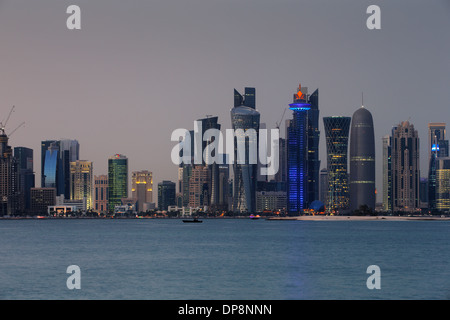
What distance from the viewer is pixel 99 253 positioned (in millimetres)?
89688

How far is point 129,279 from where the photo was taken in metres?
59.0

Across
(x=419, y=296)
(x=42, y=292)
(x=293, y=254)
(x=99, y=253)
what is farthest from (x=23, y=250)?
(x=419, y=296)

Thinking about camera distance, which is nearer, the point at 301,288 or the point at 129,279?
the point at 301,288

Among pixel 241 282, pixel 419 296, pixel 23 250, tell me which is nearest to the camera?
pixel 419 296

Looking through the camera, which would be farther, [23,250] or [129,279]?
[23,250]

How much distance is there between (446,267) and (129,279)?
35.6 m
